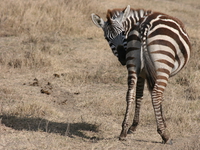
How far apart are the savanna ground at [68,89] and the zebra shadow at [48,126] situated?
0.7 inches

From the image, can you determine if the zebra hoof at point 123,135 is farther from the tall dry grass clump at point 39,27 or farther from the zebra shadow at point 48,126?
the tall dry grass clump at point 39,27

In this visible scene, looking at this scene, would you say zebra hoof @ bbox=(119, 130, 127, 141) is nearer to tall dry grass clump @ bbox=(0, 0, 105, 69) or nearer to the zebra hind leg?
the zebra hind leg

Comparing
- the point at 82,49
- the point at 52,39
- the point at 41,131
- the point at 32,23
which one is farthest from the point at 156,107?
the point at 32,23

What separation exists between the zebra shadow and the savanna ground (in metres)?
Answer: 0.02

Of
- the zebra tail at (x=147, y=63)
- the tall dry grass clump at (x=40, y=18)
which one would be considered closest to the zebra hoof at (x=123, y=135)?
the zebra tail at (x=147, y=63)

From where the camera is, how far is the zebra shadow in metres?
5.52

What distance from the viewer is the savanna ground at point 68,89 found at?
529 cm

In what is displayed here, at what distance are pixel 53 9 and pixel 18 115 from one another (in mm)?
8829

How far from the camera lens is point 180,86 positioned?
829cm

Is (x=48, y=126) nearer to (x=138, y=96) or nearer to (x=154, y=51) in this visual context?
(x=138, y=96)

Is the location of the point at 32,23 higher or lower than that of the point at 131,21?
lower

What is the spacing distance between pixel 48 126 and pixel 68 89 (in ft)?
7.67

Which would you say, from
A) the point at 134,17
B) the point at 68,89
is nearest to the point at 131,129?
the point at 134,17

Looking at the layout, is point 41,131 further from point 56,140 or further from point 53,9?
point 53,9
